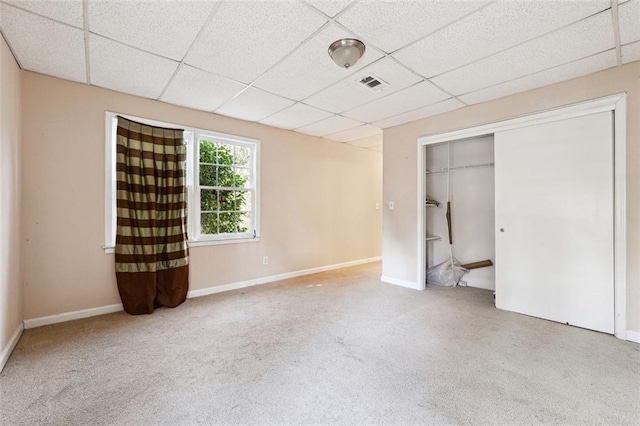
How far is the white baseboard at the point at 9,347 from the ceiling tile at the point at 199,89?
262 cm

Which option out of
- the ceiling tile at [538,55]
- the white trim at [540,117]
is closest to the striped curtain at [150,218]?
the ceiling tile at [538,55]

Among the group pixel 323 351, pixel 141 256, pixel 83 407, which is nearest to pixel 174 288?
pixel 141 256

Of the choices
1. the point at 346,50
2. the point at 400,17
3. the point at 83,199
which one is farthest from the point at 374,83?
the point at 83,199

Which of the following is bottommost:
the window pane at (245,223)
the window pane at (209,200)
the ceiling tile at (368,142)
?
the window pane at (245,223)

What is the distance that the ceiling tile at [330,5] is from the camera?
1782mm

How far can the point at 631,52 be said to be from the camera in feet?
7.72

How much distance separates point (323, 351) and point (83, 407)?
5.11 feet

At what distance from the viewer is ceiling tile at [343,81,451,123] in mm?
3094

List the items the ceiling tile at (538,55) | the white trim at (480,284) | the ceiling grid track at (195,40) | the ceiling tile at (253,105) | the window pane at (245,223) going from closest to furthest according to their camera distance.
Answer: the ceiling grid track at (195,40) < the ceiling tile at (538,55) < the ceiling tile at (253,105) < the white trim at (480,284) < the window pane at (245,223)

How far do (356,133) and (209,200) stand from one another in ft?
8.58

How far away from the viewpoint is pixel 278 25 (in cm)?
201

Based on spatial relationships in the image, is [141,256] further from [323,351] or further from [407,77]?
[407,77]

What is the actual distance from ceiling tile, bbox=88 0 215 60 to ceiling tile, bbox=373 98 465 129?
8.91 feet

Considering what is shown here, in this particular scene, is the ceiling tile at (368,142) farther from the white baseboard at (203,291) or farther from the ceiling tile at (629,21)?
the ceiling tile at (629,21)
